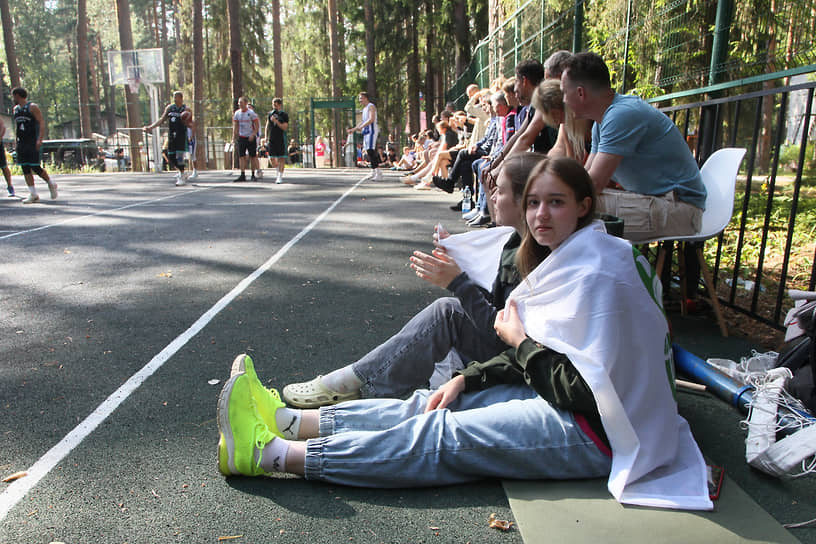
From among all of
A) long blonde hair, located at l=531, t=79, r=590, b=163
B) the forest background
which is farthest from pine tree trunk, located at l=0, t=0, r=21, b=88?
long blonde hair, located at l=531, t=79, r=590, b=163

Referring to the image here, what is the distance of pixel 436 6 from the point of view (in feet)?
86.4

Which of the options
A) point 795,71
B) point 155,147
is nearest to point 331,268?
point 795,71

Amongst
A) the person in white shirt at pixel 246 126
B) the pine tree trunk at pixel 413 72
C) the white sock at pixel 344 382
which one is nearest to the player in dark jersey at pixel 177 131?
the person in white shirt at pixel 246 126

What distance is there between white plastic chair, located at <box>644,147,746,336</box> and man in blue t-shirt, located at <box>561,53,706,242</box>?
0.35ft

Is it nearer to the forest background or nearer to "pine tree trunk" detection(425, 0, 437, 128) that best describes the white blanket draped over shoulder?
the forest background

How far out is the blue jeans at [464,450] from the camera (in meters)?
2.31

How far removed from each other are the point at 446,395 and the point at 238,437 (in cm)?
82

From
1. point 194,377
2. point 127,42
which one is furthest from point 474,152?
point 127,42

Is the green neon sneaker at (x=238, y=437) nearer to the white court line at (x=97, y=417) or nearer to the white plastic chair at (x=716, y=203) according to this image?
the white court line at (x=97, y=417)

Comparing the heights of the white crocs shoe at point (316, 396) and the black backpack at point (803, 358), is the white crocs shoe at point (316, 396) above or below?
below

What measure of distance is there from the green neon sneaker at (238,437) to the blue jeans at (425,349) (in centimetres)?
68

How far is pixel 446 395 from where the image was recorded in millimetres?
2574

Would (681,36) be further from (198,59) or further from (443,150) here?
(198,59)

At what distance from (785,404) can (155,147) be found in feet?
86.8
